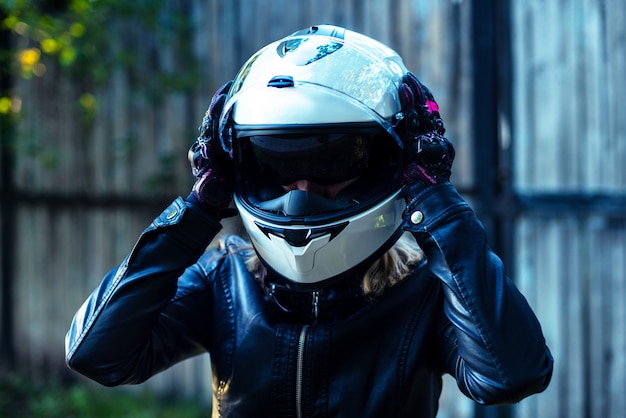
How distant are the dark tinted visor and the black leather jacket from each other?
0.22 meters

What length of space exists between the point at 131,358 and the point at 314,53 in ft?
2.95

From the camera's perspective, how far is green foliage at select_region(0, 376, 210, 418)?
16.3ft

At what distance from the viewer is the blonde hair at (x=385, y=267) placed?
1.96 m

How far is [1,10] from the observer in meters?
4.48

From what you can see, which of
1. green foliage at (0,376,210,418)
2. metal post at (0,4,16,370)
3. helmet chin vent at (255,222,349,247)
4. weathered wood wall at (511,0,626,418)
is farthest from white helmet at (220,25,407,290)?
metal post at (0,4,16,370)

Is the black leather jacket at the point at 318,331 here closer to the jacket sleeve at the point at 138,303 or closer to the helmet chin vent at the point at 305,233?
the jacket sleeve at the point at 138,303

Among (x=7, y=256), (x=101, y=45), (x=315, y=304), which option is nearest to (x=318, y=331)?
(x=315, y=304)

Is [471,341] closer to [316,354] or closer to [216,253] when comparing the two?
[316,354]

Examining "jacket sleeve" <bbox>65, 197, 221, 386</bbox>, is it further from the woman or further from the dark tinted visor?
the dark tinted visor

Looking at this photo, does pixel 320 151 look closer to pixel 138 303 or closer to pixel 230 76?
pixel 138 303

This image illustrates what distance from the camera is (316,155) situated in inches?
75.0

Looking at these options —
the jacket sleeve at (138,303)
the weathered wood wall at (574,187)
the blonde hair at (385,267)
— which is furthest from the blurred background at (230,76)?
the jacket sleeve at (138,303)

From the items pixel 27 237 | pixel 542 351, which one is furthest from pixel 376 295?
pixel 27 237

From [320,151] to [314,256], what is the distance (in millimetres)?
259
